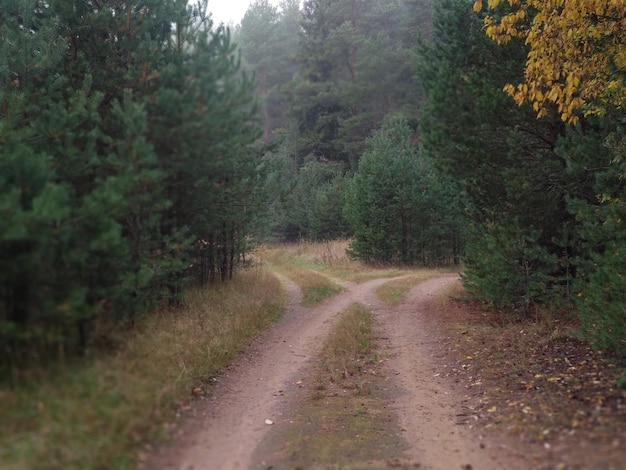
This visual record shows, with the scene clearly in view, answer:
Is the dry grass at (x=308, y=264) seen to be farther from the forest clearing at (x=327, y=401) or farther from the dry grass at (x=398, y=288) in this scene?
the forest clearing at (x=327, y=401)

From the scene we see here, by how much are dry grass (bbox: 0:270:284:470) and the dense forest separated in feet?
1.17

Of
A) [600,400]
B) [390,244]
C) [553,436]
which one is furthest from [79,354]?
[390,244]

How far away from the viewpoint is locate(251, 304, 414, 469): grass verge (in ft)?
17.3

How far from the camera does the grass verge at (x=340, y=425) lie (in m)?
5.27

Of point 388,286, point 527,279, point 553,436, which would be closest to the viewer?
point 553,436

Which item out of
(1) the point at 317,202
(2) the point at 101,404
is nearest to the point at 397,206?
(1) the point at 317,202

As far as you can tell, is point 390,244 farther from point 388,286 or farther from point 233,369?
point 233,369

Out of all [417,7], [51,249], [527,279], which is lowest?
[527,279]

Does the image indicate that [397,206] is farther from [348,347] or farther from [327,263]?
[348,347]

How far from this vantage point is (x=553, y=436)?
486cm

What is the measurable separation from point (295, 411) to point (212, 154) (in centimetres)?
362

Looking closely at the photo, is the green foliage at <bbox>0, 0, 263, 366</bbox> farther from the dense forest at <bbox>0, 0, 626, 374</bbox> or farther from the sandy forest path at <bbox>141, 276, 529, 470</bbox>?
the sandy forest path at <bbox>141, 276, 529, 470</bbox>

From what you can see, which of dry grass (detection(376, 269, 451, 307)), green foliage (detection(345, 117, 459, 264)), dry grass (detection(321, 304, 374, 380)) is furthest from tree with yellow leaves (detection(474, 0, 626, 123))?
green foliage (detection(345, 117, 459, 264))

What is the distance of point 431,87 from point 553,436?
9.22 meters
